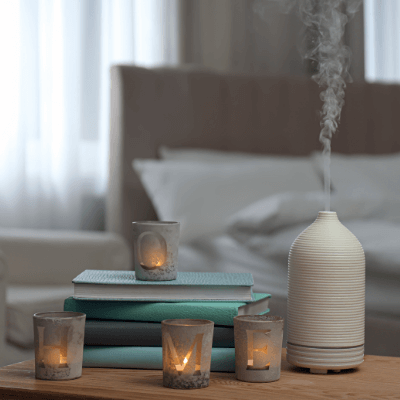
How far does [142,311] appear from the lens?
0.91 m

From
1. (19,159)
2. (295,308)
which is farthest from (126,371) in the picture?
(19,159)

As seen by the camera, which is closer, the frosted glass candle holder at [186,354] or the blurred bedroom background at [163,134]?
the frosted glass candle holder at [186,354]

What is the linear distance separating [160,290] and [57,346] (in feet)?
0.61

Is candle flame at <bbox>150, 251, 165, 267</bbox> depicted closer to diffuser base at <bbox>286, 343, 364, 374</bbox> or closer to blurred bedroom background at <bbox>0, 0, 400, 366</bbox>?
diffuser base at <bbox>286, 343, 364, 374</bbox>

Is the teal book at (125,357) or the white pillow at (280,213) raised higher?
the white pillow at (280,213)

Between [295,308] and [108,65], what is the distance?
2380mm

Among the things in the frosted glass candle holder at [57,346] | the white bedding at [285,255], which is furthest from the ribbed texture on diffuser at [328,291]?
the white bedding at [285,255]

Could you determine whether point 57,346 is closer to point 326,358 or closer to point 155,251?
point 155,251

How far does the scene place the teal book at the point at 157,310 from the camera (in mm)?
890

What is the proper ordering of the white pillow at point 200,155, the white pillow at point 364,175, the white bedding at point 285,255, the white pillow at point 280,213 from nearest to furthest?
the white bedding at point 285,255 < the white pillow at point 280,213 < the white pillow at point 364,175 < the white pillow at point 200,155

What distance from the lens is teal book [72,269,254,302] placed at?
2.94 ft

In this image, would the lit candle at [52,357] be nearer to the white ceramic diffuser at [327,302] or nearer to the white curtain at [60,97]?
the white ceramic diffuser at [327,302]

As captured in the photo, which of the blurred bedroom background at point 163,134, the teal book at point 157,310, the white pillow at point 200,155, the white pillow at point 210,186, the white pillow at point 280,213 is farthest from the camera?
the white pillow at point 200,155

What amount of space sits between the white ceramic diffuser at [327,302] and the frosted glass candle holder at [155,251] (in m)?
0.21
